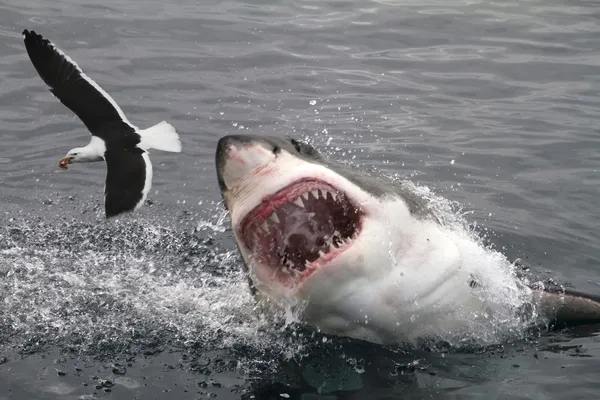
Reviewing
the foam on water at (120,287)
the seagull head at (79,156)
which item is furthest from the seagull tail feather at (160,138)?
the foam on water at (120,287)

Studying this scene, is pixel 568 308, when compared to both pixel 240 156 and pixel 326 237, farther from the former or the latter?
pixel 240 156

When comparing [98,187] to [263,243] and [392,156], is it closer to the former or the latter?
[392,156]

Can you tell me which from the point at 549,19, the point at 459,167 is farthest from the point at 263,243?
the point at 549,19

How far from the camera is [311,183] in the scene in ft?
12.6

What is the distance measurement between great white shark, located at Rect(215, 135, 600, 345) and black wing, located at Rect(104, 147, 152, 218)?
928 mm

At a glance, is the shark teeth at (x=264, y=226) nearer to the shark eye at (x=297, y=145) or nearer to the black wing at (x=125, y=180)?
the shark eye at (x=297, y=145)

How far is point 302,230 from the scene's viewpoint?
4.00 meters

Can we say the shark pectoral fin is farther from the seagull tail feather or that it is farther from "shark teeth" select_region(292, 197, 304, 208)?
the seagull tail feather

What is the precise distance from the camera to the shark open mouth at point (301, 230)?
12.9 feet

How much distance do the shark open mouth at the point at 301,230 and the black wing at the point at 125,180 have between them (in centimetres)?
99

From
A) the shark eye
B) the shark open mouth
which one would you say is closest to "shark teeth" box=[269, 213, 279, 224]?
the shark open mouth

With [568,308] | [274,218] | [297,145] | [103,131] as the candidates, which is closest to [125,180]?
[103,131]

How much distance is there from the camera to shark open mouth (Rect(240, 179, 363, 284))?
12.9ft

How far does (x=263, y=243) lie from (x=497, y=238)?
2.83m
